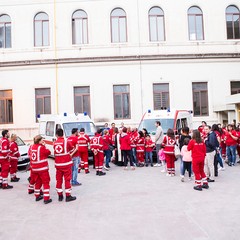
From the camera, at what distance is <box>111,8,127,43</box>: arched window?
22.0m

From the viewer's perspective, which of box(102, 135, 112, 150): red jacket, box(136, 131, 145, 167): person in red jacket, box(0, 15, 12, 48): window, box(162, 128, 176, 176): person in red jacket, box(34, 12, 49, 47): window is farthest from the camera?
box(0, 15, 12, 48): window

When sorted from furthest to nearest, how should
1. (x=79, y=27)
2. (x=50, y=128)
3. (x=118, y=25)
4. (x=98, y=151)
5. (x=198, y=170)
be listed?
(x=79, y=27) < (x=118, y=25) < (x=50, y=128) < (x=98, y=151) < (x=198, y=170)

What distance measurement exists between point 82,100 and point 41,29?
6104mm

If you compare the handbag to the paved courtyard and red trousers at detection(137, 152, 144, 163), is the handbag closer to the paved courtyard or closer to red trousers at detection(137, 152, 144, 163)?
the paved courtyard

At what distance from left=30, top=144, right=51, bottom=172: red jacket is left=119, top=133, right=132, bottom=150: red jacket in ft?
16.1

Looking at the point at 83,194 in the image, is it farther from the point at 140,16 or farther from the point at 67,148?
the point at 140,16

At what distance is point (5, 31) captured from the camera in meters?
22.4

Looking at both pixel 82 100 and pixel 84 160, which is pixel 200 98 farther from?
pixel 84 160

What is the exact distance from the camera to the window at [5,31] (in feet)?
73.3

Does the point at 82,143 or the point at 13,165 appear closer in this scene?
the point at 13,165

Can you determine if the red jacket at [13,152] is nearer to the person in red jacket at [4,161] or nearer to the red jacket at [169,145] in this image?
the person in red jacket at [4,161]

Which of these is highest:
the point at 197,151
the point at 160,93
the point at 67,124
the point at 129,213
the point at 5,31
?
the point at 5,31

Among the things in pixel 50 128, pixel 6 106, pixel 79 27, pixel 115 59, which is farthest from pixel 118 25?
pixel 50 128

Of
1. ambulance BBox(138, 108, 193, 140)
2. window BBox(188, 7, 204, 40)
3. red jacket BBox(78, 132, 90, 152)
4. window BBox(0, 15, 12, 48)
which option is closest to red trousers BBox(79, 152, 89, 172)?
red jacket BBox(78, 132, 90, 152)
